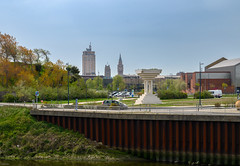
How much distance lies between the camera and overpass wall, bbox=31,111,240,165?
2528 centimetres

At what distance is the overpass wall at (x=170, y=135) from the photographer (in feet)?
82.9

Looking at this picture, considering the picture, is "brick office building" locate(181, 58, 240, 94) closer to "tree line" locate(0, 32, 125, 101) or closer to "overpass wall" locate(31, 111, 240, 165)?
"tree line" locate(0, 32, 125, 101)

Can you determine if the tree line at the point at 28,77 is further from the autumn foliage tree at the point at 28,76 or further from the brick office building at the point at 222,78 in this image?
the brick office building at the point at 222,78

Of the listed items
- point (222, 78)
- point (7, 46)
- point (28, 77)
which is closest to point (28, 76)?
point (28, 77)

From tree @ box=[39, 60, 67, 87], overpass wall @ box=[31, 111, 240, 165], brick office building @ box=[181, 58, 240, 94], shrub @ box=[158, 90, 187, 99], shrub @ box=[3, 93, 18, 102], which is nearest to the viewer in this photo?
overpass wall @ box=[31, 111, 240, 165]

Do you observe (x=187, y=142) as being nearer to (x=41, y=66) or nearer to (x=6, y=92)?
(x=6, y=92)

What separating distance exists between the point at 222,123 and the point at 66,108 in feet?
63.3

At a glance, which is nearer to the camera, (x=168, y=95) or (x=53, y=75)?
(x=168, y=95)

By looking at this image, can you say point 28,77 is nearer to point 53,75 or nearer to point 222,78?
point 53,75

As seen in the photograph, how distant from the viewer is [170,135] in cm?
2667

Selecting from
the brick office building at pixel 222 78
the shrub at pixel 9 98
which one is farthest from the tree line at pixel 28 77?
the brick office building at pixel 222 78

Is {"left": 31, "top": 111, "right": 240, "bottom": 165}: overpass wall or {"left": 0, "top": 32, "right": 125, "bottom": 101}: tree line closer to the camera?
{"left": 31, "top": 111, "right": 240, "bottom": 165}: overpass wall

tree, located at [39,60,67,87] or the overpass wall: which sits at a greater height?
tree, located at [39,60,67,87]

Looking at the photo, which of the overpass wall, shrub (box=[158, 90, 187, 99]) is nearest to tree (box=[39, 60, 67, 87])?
shrub (box=[158, 90, 187, 99])
